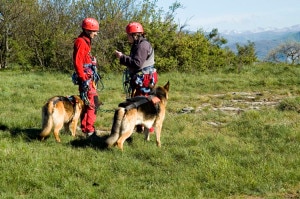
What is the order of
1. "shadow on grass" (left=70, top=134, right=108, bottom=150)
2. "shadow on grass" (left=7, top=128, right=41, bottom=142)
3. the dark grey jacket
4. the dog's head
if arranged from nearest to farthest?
"shadow on grass" (left=70, top=134, right=108, bottom=150), the dark grey jacket, "shadow on grass" (left=7, top=128, right=41, bottom=142), the dog's head

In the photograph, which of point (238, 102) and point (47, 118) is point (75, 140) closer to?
point (47, 118)

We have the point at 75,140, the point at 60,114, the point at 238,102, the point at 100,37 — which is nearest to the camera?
the point at 60,114

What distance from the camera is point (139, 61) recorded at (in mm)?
7094

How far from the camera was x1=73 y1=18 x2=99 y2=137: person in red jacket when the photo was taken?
7.11 metres

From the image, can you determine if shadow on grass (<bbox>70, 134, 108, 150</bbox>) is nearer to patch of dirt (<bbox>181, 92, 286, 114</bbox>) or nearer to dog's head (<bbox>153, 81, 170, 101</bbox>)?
dog's head (<bbox>153, 81, 170, 101</bbox>)

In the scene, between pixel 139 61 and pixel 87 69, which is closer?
pixel 139 61

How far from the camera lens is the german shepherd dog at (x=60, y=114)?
6781 millimetres

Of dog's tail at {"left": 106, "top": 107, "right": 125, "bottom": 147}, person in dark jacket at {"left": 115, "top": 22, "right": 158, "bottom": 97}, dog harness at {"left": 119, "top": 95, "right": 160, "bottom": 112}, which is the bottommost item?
dog's tail at {"left": 106, "top": 107, "right": 125, "bottom": 147}

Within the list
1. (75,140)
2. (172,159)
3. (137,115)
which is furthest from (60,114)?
(172,159)

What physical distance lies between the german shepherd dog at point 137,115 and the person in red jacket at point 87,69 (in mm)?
1121

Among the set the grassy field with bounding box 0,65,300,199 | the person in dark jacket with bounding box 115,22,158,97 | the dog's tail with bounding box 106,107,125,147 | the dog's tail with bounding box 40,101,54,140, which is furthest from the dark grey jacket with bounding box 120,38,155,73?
the dog's tail with bounding box 40,101,54,140

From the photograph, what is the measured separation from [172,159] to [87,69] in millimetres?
2610

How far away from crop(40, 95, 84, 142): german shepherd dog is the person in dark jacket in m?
1.22

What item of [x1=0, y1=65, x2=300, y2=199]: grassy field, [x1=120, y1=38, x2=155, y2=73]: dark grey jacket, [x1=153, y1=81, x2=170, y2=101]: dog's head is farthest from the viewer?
[x1=153, y1=81, x2=170, y2=101]: dog's head
